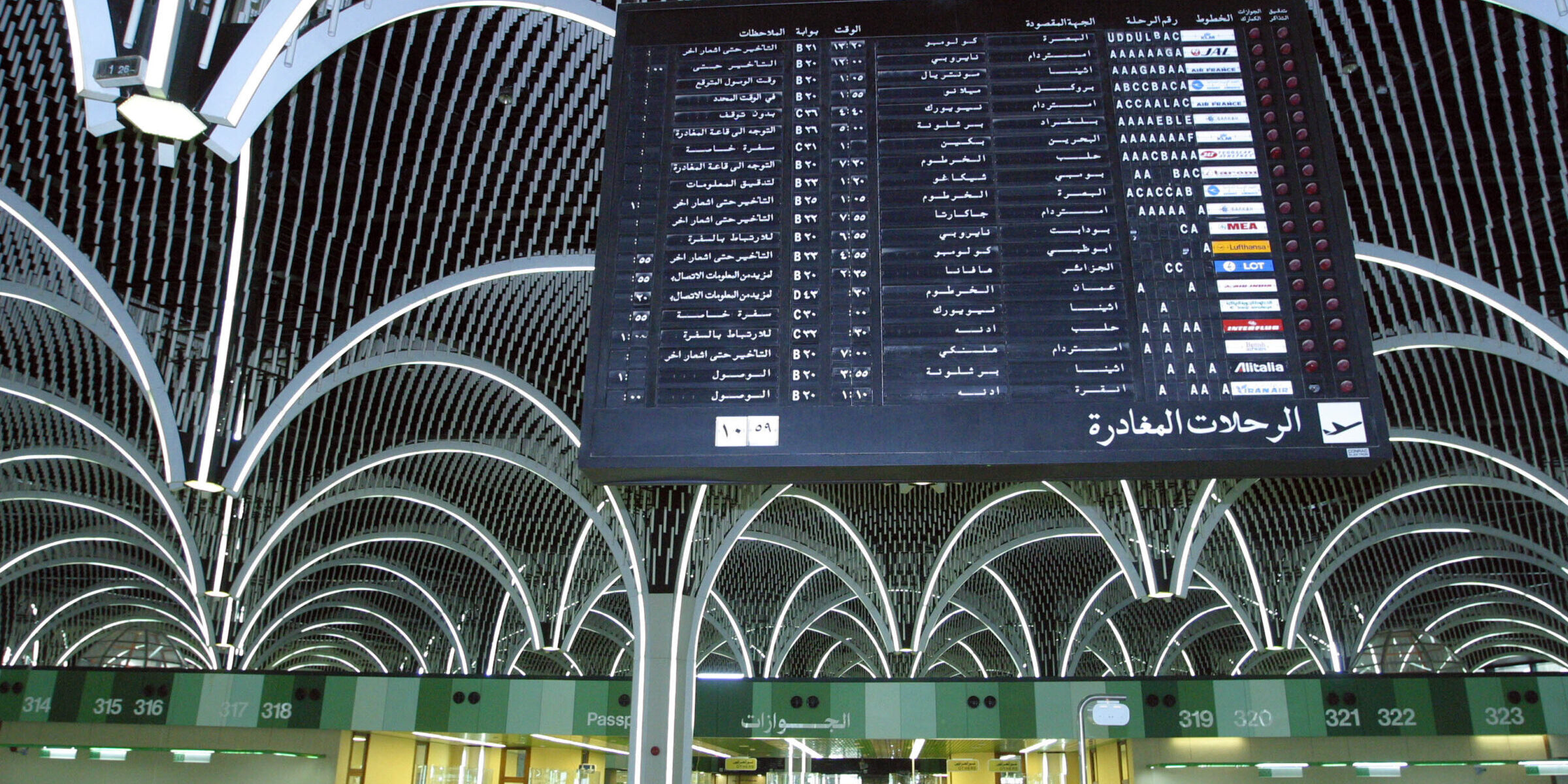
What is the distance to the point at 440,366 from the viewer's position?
2367 centimetres

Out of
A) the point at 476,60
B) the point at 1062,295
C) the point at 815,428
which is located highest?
the point at 476,60

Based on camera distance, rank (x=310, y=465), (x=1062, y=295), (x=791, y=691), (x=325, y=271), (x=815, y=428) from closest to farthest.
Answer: (x=815, y=428) → (x=1062, y=295) → (x=325, y=271) → (x=791, y=691) → (x=310, y=465)

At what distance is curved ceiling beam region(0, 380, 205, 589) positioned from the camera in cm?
2428

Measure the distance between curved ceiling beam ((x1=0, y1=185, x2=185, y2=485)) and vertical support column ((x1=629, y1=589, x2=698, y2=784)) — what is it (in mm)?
10145

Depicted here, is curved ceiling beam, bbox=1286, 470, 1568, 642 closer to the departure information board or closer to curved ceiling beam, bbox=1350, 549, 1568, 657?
curved ceiling beam, bbox=1350, 549, 1568, 657

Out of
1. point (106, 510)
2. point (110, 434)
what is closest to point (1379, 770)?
point (110, 434)

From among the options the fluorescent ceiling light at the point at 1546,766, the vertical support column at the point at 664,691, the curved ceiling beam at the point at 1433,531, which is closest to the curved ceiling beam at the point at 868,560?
the vertical support column at the point at 664,691

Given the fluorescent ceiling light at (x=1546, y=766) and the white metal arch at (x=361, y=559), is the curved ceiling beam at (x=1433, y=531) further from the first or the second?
the white metal arch at (x=361, y=559)

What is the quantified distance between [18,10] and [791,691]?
20435 millimetres

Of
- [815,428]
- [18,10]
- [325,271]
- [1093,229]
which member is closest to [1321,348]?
[1093,229]

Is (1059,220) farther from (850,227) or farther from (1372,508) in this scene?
(1372,508)

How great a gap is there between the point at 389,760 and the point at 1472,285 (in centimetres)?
2663

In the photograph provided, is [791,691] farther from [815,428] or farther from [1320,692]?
[815,428]

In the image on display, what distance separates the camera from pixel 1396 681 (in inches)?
952
